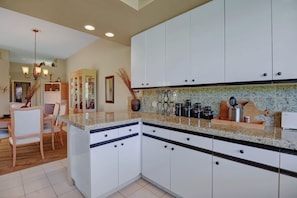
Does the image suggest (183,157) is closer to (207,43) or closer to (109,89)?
(207,43)

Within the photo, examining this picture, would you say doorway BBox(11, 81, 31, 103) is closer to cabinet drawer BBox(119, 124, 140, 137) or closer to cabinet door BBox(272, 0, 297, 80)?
cabinet drawer BBox(119, 124, 140, 137)

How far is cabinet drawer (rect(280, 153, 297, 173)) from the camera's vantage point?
99 cm

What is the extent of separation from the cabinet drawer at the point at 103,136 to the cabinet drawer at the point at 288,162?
1500 mm

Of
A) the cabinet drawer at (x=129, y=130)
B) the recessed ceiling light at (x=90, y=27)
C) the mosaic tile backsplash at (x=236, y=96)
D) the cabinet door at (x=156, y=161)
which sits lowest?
the cabinet door at (x=156, y=161)

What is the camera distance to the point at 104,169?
5.44 feet

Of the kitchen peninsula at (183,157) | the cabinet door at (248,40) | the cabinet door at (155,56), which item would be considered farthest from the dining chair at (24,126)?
the cabinet door at (248,40)

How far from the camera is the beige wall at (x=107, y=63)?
353cm

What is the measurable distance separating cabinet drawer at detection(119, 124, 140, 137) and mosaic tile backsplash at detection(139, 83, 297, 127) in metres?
0.63

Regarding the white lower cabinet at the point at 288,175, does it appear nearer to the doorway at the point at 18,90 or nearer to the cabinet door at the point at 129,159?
the cabinet door at the point at 129,159

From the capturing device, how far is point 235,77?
4.93 feet

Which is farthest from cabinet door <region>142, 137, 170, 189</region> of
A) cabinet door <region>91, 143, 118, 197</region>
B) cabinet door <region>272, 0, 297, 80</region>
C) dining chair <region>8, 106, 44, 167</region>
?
dining chair <region>8, 106, 44, 167</region>

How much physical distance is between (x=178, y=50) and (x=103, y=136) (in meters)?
1.42

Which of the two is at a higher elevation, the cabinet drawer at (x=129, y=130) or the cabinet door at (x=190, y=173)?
the cabinet drawer at (x=129, y=130)

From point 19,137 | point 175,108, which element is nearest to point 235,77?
point 175,108
